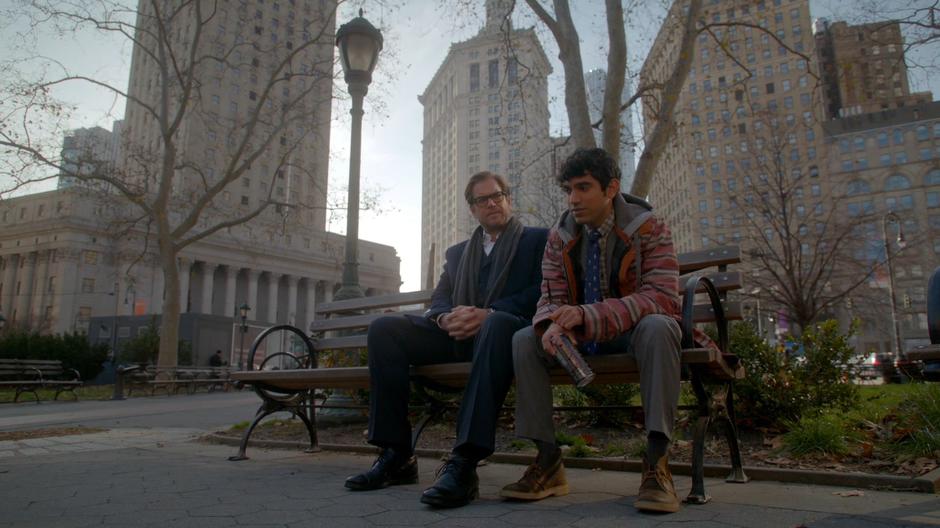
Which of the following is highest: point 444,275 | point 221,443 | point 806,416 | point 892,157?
point 892,157

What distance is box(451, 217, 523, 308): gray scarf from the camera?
11.6 feet

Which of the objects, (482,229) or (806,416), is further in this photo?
(806,416)

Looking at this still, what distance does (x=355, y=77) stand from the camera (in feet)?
27.9

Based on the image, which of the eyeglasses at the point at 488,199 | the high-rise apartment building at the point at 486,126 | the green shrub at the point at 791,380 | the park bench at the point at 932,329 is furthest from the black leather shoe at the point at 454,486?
the high-rise apartment building at the point at 486,126

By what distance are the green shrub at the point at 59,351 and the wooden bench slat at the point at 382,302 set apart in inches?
979

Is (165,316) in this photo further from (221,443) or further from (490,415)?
(490,415)

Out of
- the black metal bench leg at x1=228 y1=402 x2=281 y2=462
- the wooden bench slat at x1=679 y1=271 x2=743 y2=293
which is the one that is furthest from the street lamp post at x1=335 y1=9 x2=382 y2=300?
the wooden bench slat at x1=679 y1=271 x2=743 y2=293

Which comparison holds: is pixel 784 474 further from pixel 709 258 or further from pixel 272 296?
pixel 272 296

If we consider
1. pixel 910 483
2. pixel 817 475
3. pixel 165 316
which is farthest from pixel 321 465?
pixel 165 316

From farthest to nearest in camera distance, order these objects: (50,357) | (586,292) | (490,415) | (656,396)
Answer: (50,357) < (586,292) < (490,415) < (656,396)

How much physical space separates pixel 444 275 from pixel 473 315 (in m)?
0.79

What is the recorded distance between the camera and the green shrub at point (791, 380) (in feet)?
15.1

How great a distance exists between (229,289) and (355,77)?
74.2 metres

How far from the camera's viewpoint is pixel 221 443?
638cm
